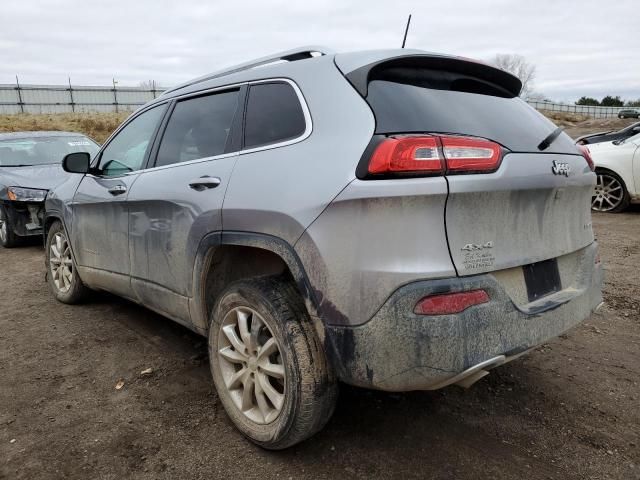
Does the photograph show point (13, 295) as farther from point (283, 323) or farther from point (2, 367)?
point (283, 323)

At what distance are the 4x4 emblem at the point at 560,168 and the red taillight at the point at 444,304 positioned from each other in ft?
2.68

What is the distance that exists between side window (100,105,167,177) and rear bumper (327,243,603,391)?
2.19m

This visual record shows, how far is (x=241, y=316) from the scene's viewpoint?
7.98ft

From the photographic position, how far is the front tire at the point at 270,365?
215 cm

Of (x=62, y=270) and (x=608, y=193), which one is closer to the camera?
(x=62, y=270)

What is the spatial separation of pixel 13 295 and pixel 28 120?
1241 inches

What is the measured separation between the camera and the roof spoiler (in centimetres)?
219

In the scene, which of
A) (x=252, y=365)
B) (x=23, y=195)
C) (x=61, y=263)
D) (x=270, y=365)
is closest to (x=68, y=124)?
(x=23, y=195)

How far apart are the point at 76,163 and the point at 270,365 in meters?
2.70

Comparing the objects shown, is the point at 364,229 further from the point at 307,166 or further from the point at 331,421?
the point at 331,421

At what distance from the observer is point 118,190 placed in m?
3.54

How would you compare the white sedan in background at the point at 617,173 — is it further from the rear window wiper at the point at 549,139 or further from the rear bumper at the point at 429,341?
the rear bumper at the point at 429,341

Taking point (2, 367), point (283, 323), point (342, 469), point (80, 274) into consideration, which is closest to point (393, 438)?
point (342, 469)

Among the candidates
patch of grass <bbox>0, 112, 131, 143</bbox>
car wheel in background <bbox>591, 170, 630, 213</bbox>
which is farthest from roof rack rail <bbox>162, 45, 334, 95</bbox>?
patch of grass <bbox>0, 112, 131, 143</bbox>
